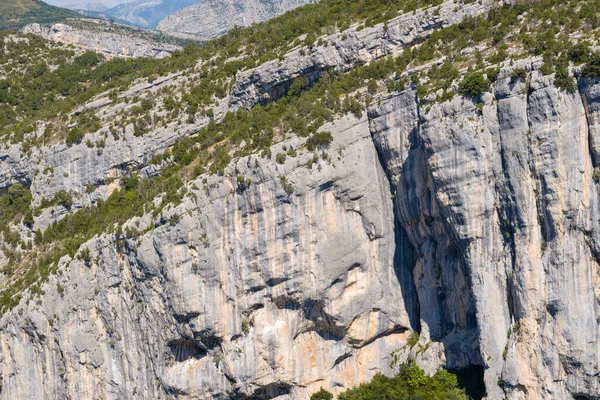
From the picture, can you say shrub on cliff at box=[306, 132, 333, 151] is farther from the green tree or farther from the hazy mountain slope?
the hazy mountain slope

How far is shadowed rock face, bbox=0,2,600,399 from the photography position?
113ft

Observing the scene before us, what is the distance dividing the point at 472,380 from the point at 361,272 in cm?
910

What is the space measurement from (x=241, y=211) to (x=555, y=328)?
18.9 m

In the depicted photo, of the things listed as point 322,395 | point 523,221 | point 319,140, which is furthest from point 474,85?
point 322,395

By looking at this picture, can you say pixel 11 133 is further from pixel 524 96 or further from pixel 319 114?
pixel 524 96

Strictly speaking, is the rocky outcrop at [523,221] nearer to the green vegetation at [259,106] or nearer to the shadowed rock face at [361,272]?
the shadowed rock face at [361,272]

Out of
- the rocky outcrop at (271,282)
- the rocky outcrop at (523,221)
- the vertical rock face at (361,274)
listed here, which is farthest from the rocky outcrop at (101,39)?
the rocky outcrop at (523,221)

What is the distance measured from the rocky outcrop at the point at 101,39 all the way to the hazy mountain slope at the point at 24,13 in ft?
94.1

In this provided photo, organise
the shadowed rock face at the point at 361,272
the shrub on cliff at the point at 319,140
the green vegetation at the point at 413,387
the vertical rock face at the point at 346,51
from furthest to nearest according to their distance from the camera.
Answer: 1. the vertical rock face at the point at 346,51
2. the shrub on cliff at the point at 319,140
3. the green vegetation at the point at 413,387
4. the shadowed rock face at the point at 361,272

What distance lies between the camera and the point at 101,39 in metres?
105

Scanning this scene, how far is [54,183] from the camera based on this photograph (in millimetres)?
52125

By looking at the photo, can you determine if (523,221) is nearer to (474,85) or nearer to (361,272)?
(474,85)

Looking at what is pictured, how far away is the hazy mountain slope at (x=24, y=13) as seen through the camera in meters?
138

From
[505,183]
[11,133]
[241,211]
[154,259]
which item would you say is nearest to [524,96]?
[505,183]
